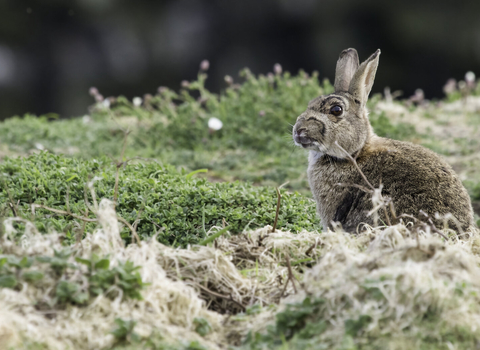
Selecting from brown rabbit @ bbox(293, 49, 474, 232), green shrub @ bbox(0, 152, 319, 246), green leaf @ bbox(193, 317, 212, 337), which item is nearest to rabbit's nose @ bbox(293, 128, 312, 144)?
brown rabbit @ bbox(293, 49, 474, 232)

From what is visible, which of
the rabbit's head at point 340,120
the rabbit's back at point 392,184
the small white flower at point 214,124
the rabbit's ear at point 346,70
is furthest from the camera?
the small white flower at point 214,124

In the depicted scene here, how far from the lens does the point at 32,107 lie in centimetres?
1358

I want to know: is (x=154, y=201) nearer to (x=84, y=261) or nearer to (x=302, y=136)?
(x=302, y=136)

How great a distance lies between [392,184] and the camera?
3.94 meters

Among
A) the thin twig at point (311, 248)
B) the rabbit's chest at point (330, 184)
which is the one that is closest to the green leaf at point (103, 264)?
the thin twig at point (311, 248)

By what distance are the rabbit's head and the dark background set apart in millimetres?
9373

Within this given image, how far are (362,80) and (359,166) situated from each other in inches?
30.6

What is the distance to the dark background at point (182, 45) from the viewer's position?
44.1 ft

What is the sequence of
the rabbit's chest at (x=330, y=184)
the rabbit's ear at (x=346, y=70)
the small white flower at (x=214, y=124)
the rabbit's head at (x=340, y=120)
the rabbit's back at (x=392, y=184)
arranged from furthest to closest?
the small white flower at (x=214, y=124) < the rabbit's ear at (x=346, y=70) < the rabbit's head at (x=340, y=120) < the rabbit's chest at (x=330, y=184) < the rabbit's back at (x=392, y=184)

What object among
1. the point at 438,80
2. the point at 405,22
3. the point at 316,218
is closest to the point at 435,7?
the point at 405,22

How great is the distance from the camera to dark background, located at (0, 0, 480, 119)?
13.4m

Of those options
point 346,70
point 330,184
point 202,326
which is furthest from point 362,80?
point 202,326

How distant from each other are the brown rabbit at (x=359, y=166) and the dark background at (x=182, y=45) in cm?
940

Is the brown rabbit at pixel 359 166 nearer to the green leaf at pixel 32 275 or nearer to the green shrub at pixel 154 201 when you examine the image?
the green shrub at pixel 154 201
